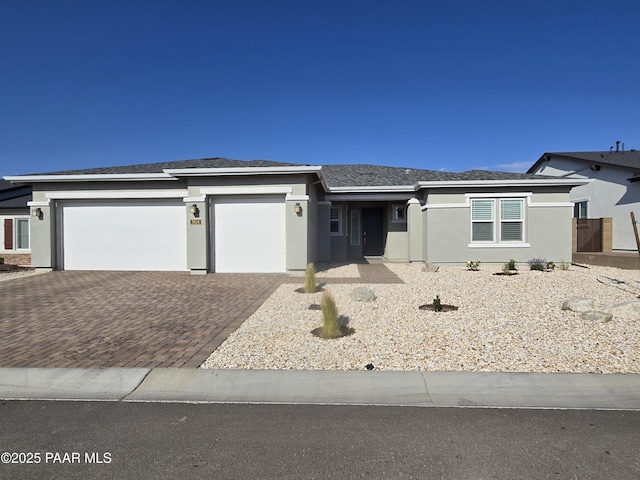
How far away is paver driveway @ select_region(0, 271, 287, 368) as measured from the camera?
535 centimetres

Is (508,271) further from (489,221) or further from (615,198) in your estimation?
(615,198)

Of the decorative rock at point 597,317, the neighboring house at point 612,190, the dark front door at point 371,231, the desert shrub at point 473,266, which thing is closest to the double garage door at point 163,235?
the desert shrub at point 473,266

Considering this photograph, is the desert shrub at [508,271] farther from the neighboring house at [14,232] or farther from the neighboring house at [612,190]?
the neighboring house at [14,232]

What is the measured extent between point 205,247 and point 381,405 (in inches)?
410

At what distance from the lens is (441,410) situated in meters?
3.85

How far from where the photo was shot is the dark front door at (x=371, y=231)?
19.6 meters

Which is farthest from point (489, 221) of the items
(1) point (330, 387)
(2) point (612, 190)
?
(1) point (330, 387)

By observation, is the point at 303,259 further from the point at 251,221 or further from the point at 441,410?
the point at 441,410

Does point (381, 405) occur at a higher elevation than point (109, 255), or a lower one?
lower

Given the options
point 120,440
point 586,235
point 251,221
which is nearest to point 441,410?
point 120,440

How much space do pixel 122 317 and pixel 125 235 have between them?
7771 mm

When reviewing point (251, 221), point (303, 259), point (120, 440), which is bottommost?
point (120, 440)

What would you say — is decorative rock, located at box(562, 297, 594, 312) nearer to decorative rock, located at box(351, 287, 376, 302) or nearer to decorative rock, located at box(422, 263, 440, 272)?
decorative rock, located at box(351, 287, 376, 302)

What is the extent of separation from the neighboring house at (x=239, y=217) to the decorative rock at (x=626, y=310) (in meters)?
7.96
